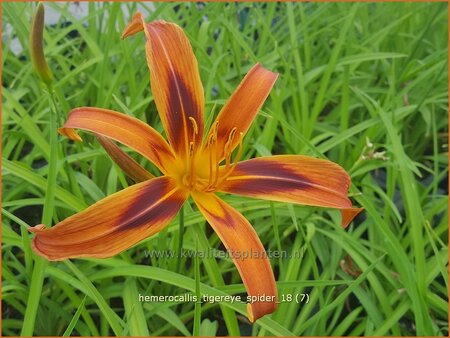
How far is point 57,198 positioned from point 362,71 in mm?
832

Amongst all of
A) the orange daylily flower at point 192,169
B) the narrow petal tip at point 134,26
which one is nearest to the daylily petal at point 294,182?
the orange daylily flower at point 192,169

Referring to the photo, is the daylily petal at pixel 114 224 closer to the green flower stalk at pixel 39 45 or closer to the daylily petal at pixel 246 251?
the daylily petal at pixel 246 251

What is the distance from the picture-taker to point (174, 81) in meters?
0.62

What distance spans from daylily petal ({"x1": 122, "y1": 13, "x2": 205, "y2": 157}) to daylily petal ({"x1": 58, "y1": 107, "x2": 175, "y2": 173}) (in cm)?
2

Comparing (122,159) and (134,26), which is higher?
(134,26)

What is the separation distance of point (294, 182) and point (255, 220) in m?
0.35

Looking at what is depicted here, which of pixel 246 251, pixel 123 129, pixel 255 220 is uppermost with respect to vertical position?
pixel 123 129

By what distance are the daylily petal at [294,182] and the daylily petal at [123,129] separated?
3.0 inches

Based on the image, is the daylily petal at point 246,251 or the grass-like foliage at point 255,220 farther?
the grass-like foliage at point 255,220

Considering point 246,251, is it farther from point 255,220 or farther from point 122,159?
point 255,220

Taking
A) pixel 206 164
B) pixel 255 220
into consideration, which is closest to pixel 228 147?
pixel 206 164

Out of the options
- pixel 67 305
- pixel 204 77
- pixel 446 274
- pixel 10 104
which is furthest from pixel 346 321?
pixel 10 104

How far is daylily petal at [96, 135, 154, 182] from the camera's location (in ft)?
1.88

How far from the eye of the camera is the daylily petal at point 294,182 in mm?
611
